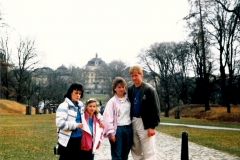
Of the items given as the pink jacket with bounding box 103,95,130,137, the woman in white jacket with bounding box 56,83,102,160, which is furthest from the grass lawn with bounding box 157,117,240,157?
the woman in white jacket with bounding box 56,83,102,160

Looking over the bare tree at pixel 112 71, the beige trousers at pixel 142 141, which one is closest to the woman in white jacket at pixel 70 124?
the beige trousers at pixel 142 141

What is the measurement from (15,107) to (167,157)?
1623 inches

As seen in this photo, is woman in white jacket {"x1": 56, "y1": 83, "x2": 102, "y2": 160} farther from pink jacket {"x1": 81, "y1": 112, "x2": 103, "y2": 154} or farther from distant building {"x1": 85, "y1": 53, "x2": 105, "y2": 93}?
distant building {"x1": 85, "y1": 53, "x2": 105, "y2": 93}

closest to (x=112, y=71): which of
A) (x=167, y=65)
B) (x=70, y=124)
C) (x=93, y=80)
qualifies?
(x=167, y=65)

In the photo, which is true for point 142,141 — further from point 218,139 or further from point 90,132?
point 218,139

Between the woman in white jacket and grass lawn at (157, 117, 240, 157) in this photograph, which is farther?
grass lawn at (157, 117, 240, 157)

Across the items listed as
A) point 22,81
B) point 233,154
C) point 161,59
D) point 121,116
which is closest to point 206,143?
point 233,154

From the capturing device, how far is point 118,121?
5.39 meters

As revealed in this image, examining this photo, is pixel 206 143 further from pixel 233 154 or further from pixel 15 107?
pixel 15 107

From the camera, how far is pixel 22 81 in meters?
54.5

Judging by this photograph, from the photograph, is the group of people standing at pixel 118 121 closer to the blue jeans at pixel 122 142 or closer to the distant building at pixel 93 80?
the blue jeans at pixel 122 142

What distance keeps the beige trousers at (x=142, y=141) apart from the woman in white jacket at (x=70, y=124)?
0.89 metres

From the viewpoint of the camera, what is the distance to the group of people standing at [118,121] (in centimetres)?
525

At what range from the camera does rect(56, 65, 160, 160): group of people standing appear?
17.2 feet
